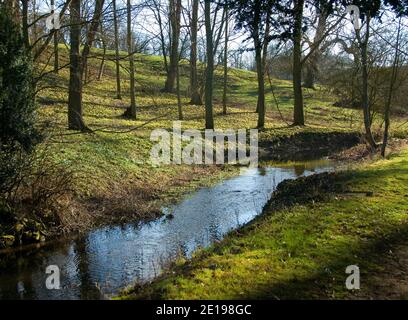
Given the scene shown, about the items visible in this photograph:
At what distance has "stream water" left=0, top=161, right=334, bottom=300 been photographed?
7844 mm

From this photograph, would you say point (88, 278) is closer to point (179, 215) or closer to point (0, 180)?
point (0, 180)

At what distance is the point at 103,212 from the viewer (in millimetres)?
12234

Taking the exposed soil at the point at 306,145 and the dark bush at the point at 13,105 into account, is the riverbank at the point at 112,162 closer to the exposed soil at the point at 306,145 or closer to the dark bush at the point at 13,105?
the exposed soil at the point at 306,145


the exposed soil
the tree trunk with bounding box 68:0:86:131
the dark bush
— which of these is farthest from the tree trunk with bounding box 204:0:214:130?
the dark bush

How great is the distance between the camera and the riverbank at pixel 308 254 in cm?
586

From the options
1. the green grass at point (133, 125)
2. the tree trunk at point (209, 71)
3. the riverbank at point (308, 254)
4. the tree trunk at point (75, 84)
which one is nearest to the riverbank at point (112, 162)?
the green grass at point (133, 125)

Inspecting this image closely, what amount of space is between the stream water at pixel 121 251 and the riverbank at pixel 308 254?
4.37 feet

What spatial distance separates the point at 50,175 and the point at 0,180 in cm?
136
